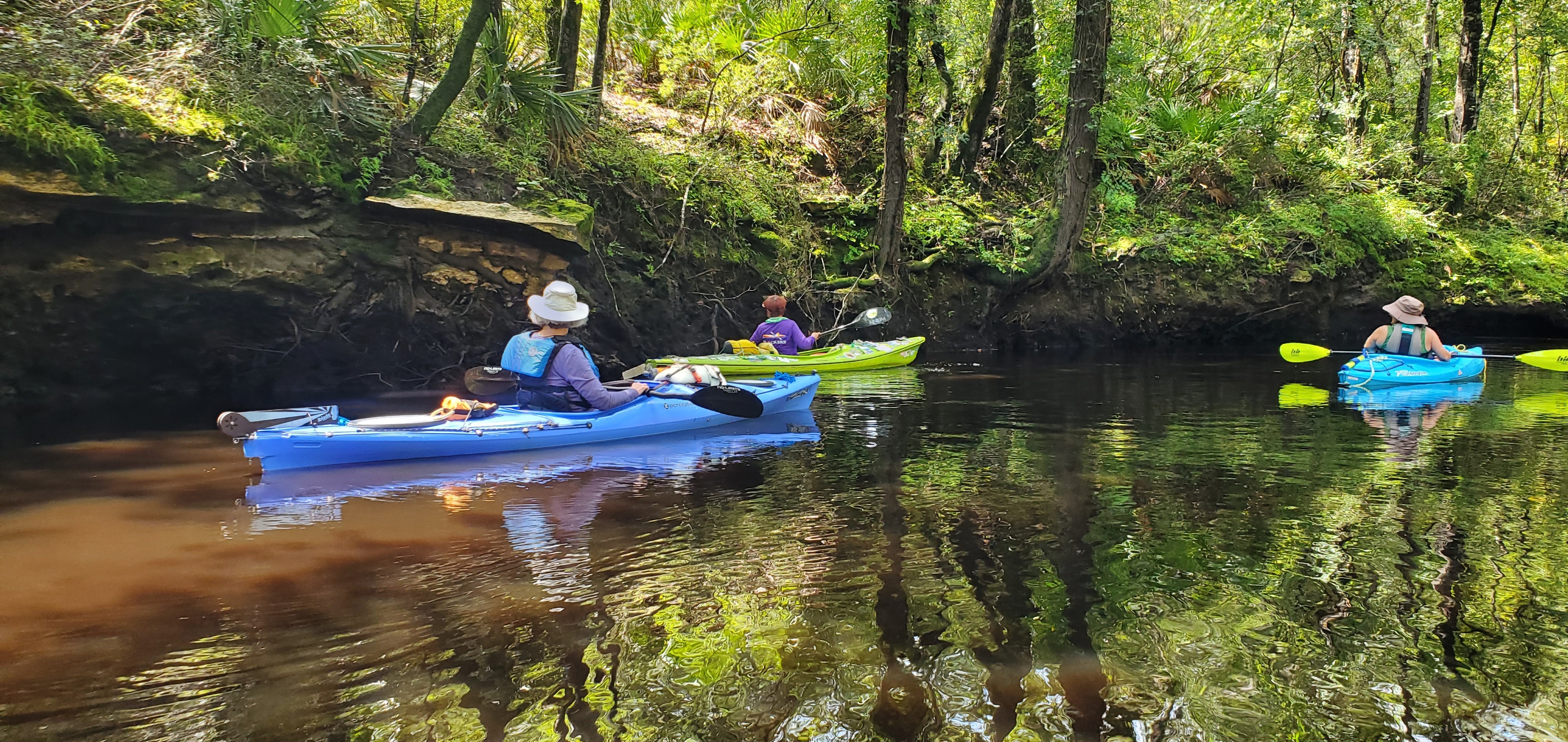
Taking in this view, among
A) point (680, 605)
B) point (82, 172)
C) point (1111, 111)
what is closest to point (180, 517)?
point (680, 605)

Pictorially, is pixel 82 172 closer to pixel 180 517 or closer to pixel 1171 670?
pixel 180 517

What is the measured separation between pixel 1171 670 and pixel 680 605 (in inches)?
73.7

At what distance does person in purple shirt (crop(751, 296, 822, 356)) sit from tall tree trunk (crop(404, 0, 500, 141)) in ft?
15.3

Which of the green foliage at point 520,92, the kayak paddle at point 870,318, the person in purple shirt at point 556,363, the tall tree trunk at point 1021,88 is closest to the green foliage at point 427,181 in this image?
the green foliage at point 520,92

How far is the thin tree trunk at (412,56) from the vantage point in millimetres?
10953

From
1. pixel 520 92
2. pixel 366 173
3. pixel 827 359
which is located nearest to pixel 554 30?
pixel 520 92

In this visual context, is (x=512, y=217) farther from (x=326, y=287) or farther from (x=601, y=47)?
(x=601, y=47)

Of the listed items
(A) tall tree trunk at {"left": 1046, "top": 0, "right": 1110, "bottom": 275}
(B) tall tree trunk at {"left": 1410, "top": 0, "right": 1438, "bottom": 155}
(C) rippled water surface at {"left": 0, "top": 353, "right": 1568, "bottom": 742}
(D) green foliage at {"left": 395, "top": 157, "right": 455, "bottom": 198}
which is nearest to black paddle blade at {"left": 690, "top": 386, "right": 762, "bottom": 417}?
(C) rippled water surface at {"left": 0, "top": 353, "right": 1568, "bottom": 742}

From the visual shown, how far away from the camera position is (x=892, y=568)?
408 cm

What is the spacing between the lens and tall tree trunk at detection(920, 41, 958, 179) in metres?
16.7

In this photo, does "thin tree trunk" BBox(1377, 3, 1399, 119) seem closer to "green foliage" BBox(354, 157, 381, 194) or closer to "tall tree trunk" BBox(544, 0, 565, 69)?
"tall tree trunk" BBox(544, 0, 565, 69)

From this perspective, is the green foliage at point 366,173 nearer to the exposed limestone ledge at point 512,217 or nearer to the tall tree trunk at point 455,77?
the exposed limestone ledge at point 512,217

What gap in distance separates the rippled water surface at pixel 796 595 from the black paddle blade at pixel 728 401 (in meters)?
→ 0.87

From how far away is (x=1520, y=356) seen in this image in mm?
11734
